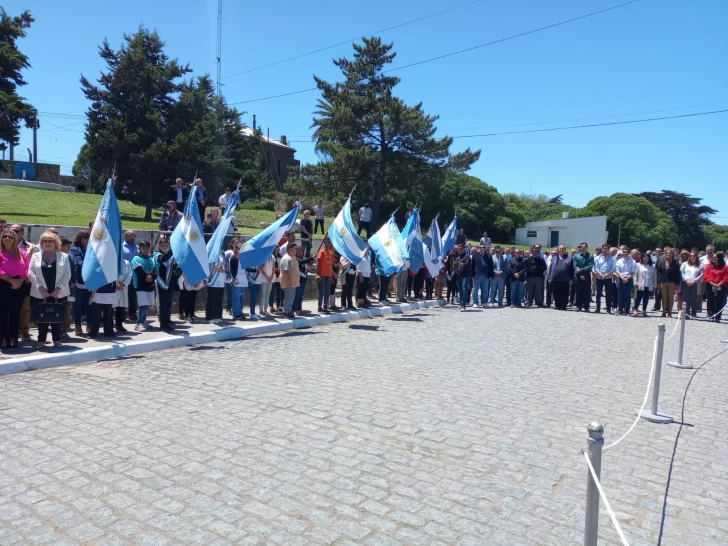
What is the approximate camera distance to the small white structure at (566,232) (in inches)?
2384

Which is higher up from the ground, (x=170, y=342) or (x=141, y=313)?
(x=141, y=313)

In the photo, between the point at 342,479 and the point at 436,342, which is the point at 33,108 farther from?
the point at 342,479

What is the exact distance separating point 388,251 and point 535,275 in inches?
236

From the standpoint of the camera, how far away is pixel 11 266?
9.21 m

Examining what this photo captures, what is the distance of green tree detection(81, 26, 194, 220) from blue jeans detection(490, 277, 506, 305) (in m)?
20.3

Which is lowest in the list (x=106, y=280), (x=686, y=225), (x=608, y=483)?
(x=608, y=483)

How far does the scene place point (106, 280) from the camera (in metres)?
10.1

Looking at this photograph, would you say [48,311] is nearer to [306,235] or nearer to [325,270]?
[325,270]

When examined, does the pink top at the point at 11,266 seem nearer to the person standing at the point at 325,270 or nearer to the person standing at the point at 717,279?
the person standing at the point at 325,270

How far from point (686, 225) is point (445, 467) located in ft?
303

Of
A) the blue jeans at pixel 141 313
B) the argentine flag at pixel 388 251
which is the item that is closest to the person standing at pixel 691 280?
the argentine flag at pixel 388 251

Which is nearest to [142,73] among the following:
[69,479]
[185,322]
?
[185,322]

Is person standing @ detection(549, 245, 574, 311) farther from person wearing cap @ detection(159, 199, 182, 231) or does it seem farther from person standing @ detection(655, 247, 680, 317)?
person wearing cap @ detection(159, 199, 182, 231)

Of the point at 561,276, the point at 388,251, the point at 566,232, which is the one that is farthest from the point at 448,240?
the point at 566,232
